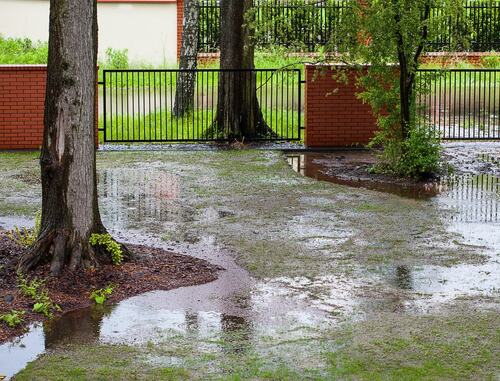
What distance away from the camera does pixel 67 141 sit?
10.4m

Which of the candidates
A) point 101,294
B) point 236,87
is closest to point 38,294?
point 101,294

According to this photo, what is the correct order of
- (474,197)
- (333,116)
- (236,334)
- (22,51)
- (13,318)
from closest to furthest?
(236,334)
(13,318)
(474,197)
(333,116)
(22,51)

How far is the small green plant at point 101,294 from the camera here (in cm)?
973

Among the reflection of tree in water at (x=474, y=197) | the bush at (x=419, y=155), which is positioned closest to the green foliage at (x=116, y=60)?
the bush at (x=419, y=155)

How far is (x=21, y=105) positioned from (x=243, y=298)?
1012 cm

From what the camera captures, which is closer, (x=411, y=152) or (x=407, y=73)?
(x=411, y=152)

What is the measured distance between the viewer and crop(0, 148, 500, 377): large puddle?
8.85m

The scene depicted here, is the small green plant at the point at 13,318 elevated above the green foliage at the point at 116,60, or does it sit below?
below

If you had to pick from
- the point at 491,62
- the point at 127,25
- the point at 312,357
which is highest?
the point at 127,25

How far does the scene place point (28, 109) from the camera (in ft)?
62.3

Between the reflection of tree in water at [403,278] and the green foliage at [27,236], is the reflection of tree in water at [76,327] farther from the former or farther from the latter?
the reflection of tree in water at [403,278]

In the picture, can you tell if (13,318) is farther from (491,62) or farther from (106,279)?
(491,62)

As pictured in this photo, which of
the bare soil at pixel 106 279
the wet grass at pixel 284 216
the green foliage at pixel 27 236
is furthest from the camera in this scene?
the wet grass at pixel 284 216

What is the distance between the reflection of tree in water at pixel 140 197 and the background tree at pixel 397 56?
329 centimetres
